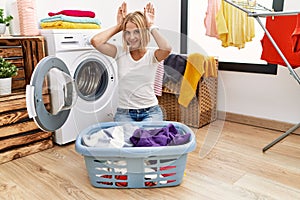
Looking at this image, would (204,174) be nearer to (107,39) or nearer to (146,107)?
(146,107)

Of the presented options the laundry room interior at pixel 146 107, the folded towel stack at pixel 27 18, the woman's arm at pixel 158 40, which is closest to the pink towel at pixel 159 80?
the laundry room interior at pixel 146 107

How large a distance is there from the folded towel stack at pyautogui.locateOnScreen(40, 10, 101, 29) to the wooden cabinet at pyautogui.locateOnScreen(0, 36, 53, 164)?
0.69 feet

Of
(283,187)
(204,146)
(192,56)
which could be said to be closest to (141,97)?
(192,56)

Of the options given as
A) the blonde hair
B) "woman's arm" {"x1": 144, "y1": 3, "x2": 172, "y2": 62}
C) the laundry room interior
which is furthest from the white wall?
the blonde hair

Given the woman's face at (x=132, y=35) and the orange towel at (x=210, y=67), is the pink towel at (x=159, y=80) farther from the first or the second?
the orange towel at (x=210, y=67)

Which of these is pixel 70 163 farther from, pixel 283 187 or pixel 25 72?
pixel 283 187

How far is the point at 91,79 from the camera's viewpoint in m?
2.03

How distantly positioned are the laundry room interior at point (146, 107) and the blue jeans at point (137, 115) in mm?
12

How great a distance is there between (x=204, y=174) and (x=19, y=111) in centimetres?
123

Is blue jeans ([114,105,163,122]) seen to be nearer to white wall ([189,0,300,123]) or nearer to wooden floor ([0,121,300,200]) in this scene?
wooden floor ([0,121,300,200])

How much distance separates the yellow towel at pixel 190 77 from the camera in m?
1.79

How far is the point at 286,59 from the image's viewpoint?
1747 mm

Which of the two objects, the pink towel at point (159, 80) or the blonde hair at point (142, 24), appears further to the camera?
the pink towel at point (159, 80)

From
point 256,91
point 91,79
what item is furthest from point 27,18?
point 256,91
